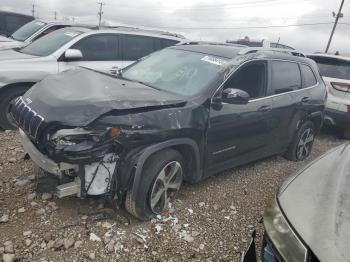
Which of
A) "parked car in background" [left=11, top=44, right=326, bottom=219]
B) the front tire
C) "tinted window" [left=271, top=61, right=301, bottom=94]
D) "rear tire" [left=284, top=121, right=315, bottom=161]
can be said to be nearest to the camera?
"parked car in background" [left=11, top=44, right=326, bottom=219]

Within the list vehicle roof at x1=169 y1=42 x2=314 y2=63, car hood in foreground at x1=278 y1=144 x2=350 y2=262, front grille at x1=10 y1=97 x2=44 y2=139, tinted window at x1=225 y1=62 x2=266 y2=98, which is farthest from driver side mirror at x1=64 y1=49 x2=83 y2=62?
car hood in foreground at x1=278 y1=144 x2=350 y2=262

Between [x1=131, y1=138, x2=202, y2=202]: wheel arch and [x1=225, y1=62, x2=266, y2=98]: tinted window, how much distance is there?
96cm

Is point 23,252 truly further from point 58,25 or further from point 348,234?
point 58,25

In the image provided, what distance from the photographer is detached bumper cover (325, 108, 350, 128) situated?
23.5ft

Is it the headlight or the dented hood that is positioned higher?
the dented hood

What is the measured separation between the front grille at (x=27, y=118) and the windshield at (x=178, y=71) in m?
1.41

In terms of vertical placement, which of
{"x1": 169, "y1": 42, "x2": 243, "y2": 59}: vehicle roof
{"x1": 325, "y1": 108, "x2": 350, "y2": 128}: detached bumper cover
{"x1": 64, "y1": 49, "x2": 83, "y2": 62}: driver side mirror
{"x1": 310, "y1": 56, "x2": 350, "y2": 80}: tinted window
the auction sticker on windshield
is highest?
{"x1": 169, "y1": 42, "x2": 243, "y2": 59}: vehicle roof

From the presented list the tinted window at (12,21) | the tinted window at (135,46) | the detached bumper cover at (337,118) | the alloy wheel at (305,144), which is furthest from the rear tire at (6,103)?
the tinted window at (12,21)

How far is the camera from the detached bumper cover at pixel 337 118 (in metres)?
7.16

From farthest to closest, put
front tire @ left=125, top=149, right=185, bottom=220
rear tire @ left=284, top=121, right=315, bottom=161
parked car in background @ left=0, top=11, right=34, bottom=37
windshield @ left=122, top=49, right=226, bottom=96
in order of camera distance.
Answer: parked car in background @ left=0, top=11, right=34, bottom=37, rear tire @ left=284, top=121, right=315, bottom=161, windshield @ left=122, top=49, right=226, bottom=96, front tire @ left=125, top=149, right=185, bottom=220

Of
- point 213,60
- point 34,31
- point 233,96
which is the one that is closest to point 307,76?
point 213,60

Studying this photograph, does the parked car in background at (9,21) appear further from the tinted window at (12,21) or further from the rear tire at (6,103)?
the rear tire at (6,103)

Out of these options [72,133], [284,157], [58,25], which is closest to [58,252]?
[72,133]

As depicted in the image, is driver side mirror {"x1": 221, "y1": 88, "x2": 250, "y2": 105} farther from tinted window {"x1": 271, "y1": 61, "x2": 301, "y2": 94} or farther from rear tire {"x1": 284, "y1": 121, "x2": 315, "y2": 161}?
rear tire {"x1": 284, "y1": 121, "x2": 315, "y2": 161}
